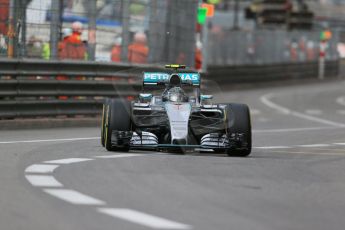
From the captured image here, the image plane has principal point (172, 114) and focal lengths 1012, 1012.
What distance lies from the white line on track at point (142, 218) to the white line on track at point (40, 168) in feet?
8.91

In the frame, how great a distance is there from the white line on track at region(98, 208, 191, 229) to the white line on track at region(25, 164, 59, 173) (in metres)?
2.72

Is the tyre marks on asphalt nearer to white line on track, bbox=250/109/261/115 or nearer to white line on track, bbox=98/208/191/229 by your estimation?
white line on track, bbox=98/208/191/229

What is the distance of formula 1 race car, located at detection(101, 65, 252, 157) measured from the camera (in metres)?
13.4

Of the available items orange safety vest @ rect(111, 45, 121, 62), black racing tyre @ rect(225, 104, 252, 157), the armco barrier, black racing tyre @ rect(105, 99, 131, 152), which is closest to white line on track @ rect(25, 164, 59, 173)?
black racing tyre @ rect(105, 99, 131, 152)

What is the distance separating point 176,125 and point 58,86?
7285mm

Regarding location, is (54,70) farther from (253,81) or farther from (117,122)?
(253,81)

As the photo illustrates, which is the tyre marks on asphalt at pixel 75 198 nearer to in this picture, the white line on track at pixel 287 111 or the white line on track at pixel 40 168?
the white line on track at pixel 40 168

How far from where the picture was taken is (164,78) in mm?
14375

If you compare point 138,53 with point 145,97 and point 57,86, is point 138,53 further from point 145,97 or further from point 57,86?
point 145,97

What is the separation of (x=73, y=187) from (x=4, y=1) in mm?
10287

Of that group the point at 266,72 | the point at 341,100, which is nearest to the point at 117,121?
the point at 341,100

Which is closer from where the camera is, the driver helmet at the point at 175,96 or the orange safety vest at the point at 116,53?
the driver helmet at the point at 175,96

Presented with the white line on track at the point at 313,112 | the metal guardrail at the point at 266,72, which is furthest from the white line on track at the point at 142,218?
the metal guardrail at the point at 266,72

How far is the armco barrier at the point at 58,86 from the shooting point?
748 inches
